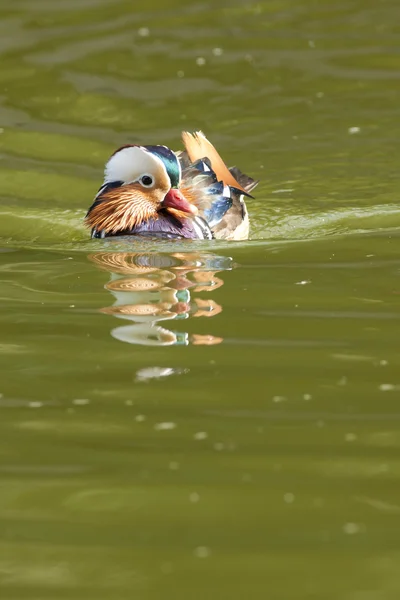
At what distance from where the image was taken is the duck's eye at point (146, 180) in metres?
7.45

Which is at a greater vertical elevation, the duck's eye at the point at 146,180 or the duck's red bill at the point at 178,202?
the duck's eye at the point at 146,180

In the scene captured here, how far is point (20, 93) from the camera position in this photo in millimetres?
11367

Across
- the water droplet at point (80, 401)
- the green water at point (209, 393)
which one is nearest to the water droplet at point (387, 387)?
the green water at point (209, 393)

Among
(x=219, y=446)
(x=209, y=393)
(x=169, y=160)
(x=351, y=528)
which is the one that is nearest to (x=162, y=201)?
(x=169, y=160)

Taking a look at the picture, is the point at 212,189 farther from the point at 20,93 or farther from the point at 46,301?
the point at 20,93

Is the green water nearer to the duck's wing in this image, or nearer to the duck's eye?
the duck's wing

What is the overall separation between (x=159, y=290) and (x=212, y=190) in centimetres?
240

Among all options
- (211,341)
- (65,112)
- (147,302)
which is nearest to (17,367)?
(211,341)

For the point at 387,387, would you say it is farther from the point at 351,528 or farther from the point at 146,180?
the point at 146,180

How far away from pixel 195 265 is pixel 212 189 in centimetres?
160

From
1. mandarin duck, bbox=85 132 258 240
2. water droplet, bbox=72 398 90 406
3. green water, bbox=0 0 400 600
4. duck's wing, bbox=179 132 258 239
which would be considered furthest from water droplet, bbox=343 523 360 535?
duck's wing, bbox=179 132 258 239

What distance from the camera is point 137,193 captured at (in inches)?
295

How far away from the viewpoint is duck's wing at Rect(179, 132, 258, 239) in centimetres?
745

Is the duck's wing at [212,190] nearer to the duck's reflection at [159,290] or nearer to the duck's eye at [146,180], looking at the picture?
the duck's eye at [146,180]
